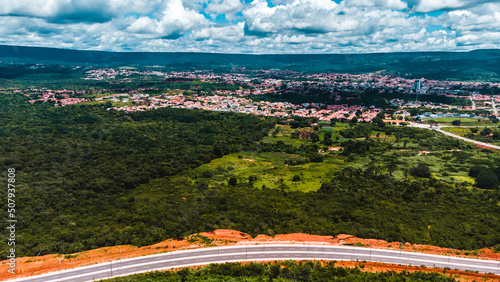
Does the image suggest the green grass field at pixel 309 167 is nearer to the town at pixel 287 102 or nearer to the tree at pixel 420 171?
the tree at pixel 420 171

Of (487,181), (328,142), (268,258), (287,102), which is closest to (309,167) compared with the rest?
(328,142)

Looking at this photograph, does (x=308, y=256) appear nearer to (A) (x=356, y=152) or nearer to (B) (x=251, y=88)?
(A) (x=356, y=152)

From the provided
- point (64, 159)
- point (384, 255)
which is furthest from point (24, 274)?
point (64, 159)

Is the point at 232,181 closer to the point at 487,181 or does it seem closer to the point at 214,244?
the point at 214,244

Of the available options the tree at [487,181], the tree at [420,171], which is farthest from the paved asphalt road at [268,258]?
the tree at [420,171]

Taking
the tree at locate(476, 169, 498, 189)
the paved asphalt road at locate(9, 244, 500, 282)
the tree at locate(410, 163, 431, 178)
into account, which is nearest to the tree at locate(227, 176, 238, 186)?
the paved asphalt road at locate(9, 244, 500, 282)

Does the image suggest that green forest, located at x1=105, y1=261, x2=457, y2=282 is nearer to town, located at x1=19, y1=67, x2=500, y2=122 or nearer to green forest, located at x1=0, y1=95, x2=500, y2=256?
green forest, located at x1=0, y1=95, x2=500, y2=256
